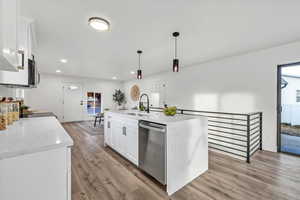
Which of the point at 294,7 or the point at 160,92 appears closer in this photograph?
the point at 294,7

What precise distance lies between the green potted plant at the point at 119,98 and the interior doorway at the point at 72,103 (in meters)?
1.92

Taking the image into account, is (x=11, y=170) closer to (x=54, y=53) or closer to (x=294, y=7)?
(x=294, y=7)

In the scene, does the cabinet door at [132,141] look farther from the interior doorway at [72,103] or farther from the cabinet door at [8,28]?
the interior doorway at [72,103]

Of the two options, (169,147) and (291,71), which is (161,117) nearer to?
(169,147)

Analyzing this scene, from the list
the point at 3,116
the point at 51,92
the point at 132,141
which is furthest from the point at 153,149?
the point at 51,92

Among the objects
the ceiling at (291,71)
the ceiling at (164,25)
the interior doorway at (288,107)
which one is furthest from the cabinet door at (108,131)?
the ceiling at (291,71)

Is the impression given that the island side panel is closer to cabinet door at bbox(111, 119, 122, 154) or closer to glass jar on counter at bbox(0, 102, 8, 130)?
cabinet door at bbox(111, 119, 122, 154)

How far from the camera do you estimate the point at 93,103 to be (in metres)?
7.57

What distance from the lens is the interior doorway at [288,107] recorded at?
9.69 ft

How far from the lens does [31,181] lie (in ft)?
2.79

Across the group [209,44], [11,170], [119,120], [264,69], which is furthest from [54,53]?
[264,69]

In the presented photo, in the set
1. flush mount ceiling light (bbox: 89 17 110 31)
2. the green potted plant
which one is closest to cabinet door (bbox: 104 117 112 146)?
flush mount ceiling light (bbox: 89 17 110 31)

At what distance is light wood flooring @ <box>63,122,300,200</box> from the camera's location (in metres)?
1.69

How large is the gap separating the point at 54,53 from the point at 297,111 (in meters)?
6.62
